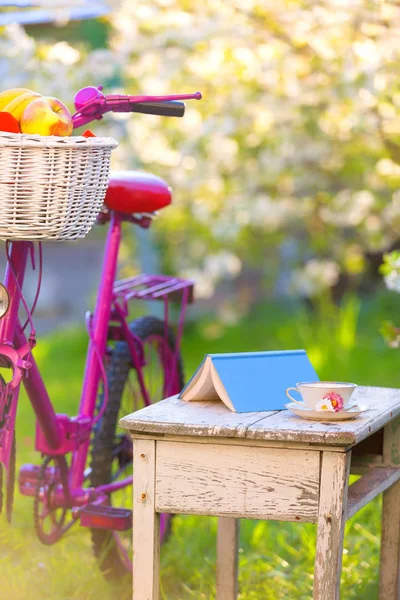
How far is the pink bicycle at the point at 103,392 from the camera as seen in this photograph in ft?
7.10

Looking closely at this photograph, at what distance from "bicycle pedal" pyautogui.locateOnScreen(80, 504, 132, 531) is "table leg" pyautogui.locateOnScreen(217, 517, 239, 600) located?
0.78ft

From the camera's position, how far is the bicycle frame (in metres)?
2.11

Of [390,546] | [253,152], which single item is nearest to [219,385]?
[390,546]

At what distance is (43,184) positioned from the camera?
1875 mm

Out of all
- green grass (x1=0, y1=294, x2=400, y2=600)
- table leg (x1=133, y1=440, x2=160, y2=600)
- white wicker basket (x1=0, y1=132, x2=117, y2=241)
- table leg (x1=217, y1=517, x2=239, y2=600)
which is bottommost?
green grass (x1=0, y1=294, x2=400, y2=600)

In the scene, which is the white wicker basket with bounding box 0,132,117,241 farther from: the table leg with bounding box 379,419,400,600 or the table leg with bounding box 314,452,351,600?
the table leg with bounding box 379,419,400,600

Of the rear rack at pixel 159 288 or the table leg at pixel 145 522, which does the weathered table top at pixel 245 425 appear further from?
the rear rack at pixel 159 288

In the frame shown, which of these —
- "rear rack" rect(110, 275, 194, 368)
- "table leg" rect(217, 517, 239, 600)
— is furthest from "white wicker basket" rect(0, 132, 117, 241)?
"table leg" rect(217, 517, 239, 600)

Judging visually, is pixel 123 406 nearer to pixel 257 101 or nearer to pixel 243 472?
pixel 243 472

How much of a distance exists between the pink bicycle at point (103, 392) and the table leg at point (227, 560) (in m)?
0.25

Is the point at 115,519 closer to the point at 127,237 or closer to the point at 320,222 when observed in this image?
the point at 320,222

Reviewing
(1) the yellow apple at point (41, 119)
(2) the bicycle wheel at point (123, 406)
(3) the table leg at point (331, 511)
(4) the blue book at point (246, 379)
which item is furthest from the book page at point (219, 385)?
(2) the bicycle wheel at point (123, 406)

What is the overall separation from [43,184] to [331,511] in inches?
31.8

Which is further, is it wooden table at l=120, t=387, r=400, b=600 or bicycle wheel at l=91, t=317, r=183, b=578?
bicycle wheel at l=91, t=317, r=183, b=578
